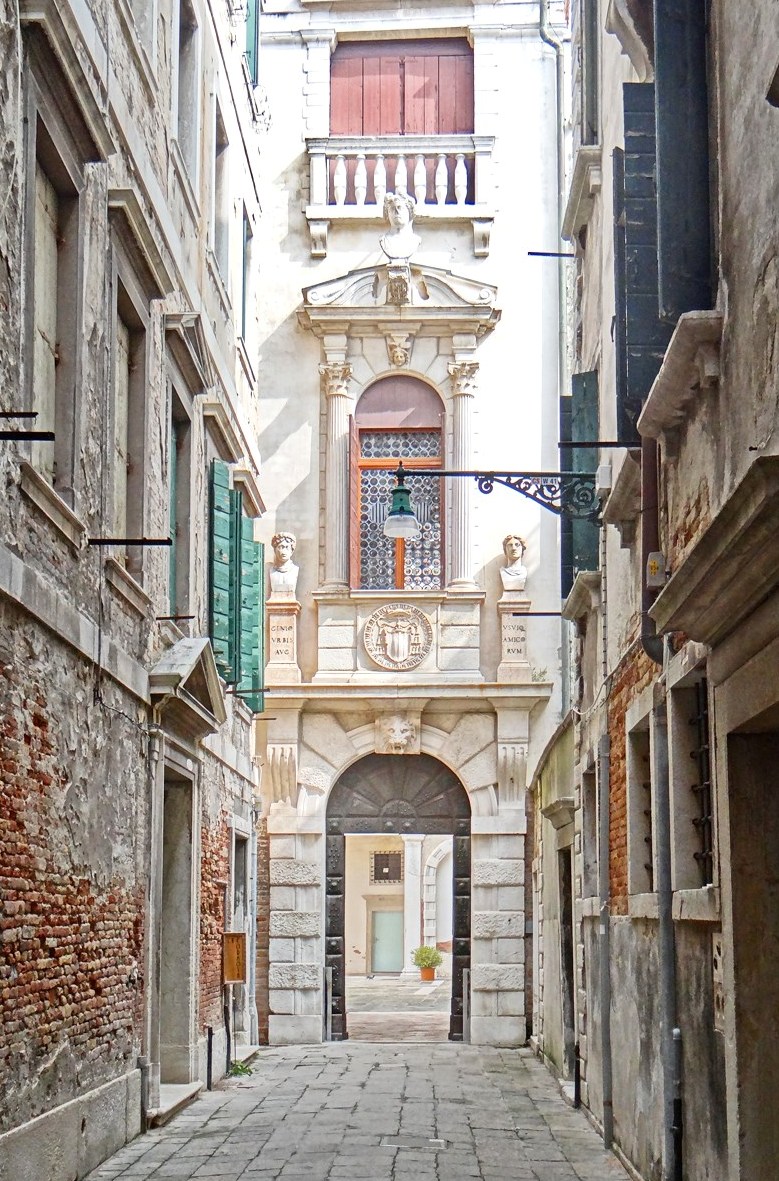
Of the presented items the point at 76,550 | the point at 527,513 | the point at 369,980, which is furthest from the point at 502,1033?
the point at 369,980

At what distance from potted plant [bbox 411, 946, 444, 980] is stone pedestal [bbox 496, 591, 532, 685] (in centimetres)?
1815

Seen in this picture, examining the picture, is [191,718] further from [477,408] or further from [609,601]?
[477,408]

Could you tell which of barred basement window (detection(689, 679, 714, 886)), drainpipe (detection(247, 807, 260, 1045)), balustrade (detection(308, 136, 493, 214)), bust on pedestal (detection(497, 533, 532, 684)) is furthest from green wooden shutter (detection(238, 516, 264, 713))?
barred basement window (detection(689, 679, 714, 886))

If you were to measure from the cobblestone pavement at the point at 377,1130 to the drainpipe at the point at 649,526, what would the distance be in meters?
3.11

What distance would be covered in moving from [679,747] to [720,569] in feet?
8.68

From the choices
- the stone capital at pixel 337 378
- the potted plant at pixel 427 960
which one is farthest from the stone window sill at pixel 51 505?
the potted plant at pixel 427 960

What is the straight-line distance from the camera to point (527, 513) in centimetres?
2008

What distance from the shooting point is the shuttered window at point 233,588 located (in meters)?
14.5

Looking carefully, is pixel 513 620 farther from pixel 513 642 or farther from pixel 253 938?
pixel 253 938

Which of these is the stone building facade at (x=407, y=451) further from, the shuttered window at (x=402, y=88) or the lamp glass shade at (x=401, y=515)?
the lamp glass shade at (x=401, y=515)

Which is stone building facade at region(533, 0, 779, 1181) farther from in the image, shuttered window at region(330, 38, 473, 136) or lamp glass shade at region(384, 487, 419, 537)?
shuttered window at region(330, 38, 473, 136)

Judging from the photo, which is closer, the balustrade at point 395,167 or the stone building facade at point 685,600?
the stone building facade at point 685,600

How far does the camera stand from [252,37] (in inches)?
746

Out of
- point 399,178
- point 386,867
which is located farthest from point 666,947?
point 386,867
